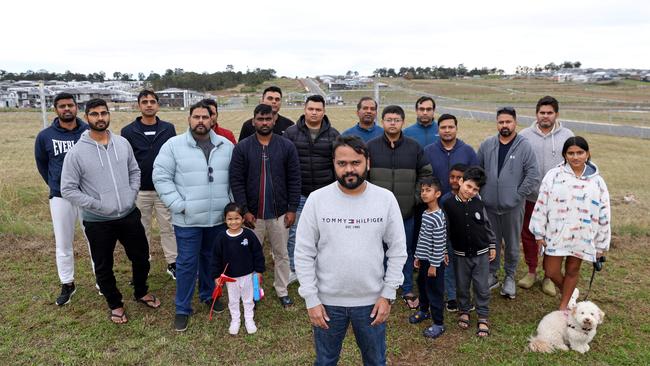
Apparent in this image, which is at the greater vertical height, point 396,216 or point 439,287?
point 396,216

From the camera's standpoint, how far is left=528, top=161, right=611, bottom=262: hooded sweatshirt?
4118 millimetres

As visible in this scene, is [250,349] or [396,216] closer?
[396,216]

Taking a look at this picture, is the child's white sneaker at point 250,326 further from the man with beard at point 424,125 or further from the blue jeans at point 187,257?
the man with beard at point 424,125

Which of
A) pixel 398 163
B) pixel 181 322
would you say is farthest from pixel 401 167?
pixel 181 322

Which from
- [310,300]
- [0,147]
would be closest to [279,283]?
[310,300]

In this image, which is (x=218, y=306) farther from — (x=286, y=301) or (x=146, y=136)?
(x=146, y=136)

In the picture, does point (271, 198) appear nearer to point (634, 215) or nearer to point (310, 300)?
point (310, 300)

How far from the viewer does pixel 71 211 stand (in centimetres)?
484

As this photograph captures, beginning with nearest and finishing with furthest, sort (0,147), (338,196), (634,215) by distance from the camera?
(338,196) < (634,215) < (0,147)

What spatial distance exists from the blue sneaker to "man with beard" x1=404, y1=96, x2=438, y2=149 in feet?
6.84

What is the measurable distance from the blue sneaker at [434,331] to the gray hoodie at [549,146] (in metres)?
2.04

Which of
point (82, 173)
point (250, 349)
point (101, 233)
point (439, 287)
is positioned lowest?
point (250, 349)

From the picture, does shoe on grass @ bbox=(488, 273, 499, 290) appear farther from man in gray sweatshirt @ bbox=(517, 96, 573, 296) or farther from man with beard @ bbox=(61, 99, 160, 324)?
man with beard @ bbox=(61, 99, 160, 324)

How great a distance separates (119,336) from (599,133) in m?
24.4
